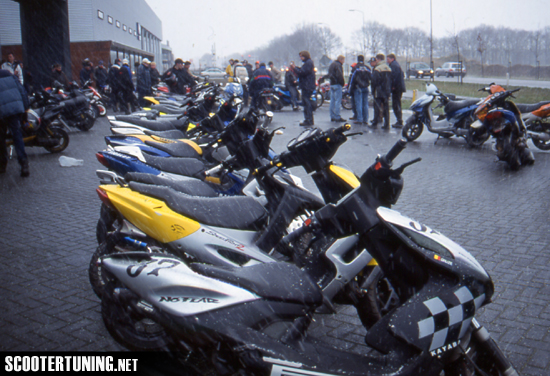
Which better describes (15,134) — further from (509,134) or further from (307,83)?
(307,83)

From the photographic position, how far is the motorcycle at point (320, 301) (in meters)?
2.21

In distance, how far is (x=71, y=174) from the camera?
864cm

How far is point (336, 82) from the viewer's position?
15.1 m

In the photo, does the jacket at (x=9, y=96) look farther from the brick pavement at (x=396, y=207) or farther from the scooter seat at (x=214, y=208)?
the scooter seat at (x=214, y=208)

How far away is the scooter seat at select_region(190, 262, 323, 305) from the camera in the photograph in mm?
2297

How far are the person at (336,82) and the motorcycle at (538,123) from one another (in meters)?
5.95

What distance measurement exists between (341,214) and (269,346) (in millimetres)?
740

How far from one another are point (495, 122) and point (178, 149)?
6017mm

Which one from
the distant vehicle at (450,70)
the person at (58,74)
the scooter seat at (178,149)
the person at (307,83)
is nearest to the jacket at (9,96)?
the scooter seat at (178,149)

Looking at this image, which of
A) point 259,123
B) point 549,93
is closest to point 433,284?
point 259,123

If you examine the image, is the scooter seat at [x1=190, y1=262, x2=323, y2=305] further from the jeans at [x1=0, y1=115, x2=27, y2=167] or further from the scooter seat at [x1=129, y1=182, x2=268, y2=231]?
the jeans at [x1=0, y1=115, x2=27, y2=167]

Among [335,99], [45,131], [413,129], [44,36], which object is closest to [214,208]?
[45,131]

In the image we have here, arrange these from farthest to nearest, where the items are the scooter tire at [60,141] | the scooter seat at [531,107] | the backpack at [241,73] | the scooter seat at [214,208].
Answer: the backpack at [241,73], the scooter tire at [60,141], the scooter seat at [531,107], the scooter seat at [214,208]

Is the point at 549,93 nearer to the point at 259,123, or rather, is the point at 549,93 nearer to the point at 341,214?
the point at 259,123
